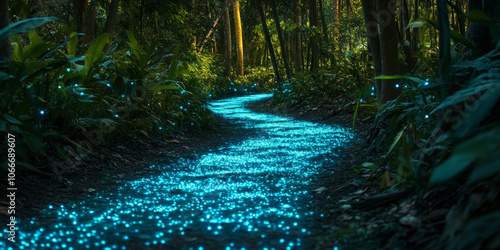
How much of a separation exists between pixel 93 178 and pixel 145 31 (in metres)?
9.94

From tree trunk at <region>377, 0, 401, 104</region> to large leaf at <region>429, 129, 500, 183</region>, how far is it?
4.77 meters

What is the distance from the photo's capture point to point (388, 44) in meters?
6.00

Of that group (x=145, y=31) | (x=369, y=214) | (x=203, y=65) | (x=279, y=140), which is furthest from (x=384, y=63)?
(x=203, y=65)

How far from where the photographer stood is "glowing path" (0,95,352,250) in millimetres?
2273

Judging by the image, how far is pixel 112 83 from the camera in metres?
5.85

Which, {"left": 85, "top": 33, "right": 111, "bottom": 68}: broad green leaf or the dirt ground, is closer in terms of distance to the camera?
the dirt ground

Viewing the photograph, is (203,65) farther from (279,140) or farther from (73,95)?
(73,95)

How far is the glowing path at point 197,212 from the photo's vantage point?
Answer: 2273 mm

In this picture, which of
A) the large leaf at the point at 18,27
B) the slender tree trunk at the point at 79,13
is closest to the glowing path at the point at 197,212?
the large leaf at the point at 18,27

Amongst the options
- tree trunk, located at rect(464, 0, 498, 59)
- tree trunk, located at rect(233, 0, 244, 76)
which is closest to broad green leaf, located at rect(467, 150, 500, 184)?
tree trunk, located at rect(464, 0, 498, 59)

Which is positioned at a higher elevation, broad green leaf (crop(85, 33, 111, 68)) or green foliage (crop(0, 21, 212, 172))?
broad green leaf (crop(85, 33, 111, 68))

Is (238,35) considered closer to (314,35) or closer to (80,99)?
(314,35)

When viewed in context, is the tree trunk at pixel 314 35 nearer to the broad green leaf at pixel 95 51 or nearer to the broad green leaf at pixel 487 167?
the broad green leaf at pixel 95 51

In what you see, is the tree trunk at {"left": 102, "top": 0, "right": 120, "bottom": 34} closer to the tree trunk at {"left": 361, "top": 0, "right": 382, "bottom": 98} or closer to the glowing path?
the glowing path
